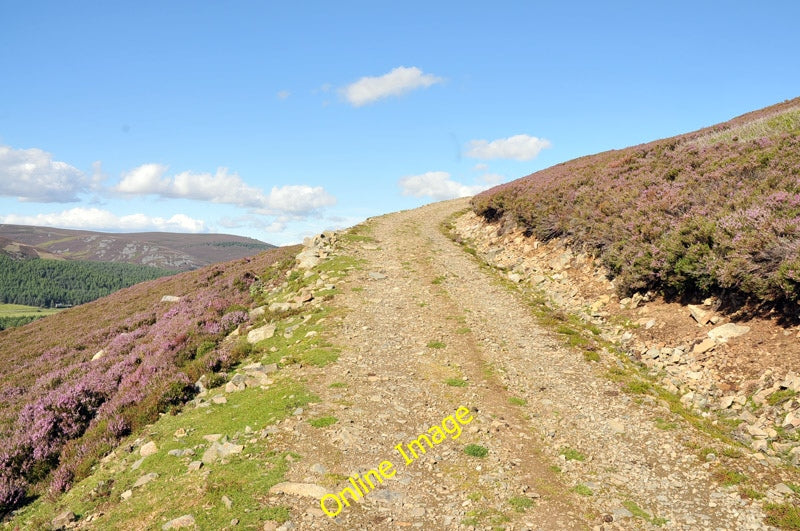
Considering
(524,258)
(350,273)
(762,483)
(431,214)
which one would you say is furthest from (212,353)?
(431,214)

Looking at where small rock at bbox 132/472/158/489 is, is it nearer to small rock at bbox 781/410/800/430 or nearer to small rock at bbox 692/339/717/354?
small rock at bbox 781/410/800/430

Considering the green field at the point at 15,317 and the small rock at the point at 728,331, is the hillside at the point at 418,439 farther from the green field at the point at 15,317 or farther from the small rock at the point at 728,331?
Result: the green field at the point at 15,317

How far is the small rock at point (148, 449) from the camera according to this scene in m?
10.4

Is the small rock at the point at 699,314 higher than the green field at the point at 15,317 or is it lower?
higher

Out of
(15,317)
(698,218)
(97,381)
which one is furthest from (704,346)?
(15,317)

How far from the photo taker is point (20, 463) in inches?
452

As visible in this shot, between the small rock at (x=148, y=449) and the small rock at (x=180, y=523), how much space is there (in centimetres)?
332

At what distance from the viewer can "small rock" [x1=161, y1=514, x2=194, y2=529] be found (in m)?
7.53

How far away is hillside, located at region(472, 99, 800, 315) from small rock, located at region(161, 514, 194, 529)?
1498 cm

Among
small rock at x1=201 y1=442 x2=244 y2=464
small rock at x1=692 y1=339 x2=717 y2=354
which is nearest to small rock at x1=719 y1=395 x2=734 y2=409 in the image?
small rock at x1=692 y1=339 x2=717 y2=354

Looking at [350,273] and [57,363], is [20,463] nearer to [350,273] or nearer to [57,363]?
[57,363]

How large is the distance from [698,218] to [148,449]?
18848mm

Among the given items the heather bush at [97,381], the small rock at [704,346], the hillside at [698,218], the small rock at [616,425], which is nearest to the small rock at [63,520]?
the heather bush at [97,381]

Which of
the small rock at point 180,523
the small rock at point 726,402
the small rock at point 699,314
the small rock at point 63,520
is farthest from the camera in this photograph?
the small rock at point 699,314
